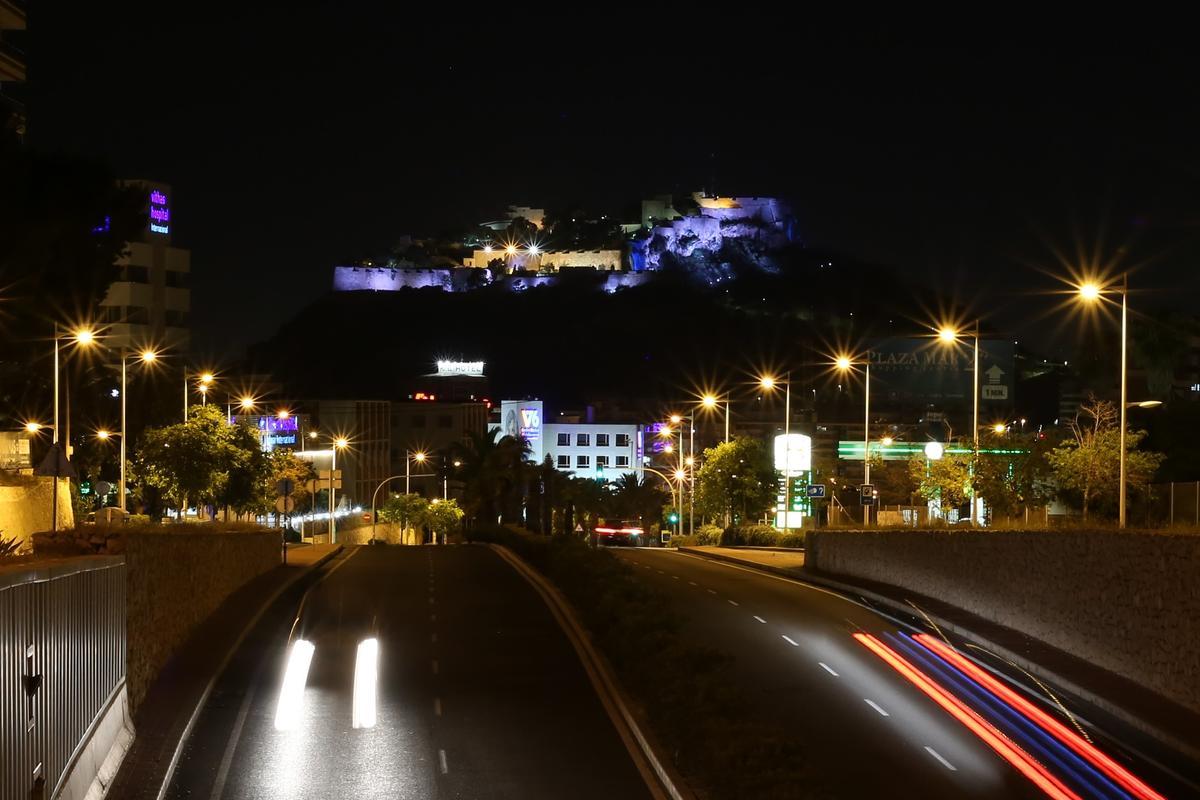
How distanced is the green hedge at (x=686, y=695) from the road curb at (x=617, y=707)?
0.20m

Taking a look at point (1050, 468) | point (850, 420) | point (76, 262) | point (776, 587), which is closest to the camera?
point (76, 262)

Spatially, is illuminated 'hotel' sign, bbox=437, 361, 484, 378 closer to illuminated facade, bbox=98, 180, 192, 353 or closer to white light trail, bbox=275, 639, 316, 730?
illuminated facade, bbox=98, 180, 192, 353

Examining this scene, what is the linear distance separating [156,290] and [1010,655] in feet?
268

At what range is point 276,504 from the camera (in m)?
63.3

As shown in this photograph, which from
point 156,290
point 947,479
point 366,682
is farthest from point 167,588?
point 156,290

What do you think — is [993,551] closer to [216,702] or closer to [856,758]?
[856,758]

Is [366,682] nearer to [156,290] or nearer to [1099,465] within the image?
[1099,465]

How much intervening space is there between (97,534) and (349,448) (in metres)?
89.8

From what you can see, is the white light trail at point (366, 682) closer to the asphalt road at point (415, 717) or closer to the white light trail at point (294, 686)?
the asphalt road at point (415, 717)

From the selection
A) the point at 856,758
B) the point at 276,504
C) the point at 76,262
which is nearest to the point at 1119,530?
the point at 856,758

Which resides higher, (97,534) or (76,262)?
Answer: (76,262)

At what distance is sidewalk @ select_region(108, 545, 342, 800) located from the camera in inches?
654

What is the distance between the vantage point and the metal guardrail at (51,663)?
10.5 metres

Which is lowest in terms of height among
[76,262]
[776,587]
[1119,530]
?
[776,587]
